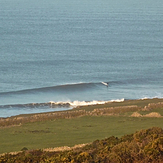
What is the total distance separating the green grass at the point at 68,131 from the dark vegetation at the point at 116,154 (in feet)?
16.3

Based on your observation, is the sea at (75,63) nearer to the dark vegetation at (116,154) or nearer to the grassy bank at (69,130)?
the grassy bank at (69,130)

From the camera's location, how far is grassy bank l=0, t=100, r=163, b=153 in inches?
875

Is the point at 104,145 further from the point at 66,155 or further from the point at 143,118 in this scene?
the point at 143,118

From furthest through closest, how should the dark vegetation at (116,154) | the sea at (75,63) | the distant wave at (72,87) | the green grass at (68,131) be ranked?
the distant wave at (72,87)
the sea at (75,63)
the green grass at (68,131)
the dark vegetation at (116,154)

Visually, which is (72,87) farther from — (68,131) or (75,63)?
(68,131)

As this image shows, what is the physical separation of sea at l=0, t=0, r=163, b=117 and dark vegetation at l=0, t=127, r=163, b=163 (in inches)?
985

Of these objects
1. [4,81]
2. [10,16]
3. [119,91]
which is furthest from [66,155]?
[10,16]

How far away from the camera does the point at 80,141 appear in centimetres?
2173

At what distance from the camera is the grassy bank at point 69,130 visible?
72.9 feet

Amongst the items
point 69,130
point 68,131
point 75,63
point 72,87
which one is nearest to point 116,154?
point 68,131

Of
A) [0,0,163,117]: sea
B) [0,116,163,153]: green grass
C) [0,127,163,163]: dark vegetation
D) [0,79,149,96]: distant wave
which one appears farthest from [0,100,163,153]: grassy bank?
[0,79,149,96]: distant wave

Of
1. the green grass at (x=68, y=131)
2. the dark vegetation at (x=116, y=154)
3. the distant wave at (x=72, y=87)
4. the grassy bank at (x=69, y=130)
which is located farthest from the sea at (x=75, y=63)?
the dark vegetation at (x=116, y=154)

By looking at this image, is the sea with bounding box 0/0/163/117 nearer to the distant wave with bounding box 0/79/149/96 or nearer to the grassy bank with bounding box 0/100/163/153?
the distant wave with bounding box 0/79/149/96

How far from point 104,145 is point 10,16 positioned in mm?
122987
